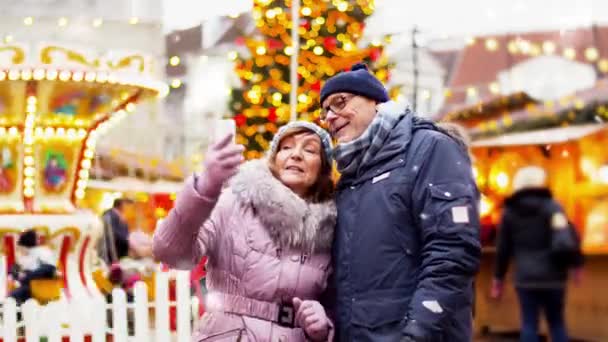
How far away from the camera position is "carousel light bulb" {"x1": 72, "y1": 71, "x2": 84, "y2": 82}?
430 inches

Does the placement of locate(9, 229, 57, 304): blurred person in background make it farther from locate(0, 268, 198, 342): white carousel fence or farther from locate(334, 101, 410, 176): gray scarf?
locate(334, 101, 410, 176): gray scarf

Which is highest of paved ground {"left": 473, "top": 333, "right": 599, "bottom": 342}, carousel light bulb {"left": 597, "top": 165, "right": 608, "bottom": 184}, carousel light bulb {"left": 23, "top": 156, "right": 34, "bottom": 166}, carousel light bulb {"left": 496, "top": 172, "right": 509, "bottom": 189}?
carousel light bulb {"left": 23, "top": 156, "right": 34, "bottom": 166}

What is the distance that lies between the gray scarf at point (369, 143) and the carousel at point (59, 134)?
295 inches

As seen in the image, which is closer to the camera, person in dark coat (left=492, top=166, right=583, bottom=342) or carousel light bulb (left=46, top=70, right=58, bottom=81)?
person in dark coat (left=492, top=166, right=583, bottom=342)

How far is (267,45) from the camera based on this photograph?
1553cm

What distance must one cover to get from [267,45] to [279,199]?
1189cm

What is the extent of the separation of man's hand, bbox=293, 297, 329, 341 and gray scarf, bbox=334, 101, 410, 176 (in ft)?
1.62

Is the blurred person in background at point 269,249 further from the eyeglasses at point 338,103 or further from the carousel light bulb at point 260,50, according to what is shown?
the carousel light bulb at point 260,50

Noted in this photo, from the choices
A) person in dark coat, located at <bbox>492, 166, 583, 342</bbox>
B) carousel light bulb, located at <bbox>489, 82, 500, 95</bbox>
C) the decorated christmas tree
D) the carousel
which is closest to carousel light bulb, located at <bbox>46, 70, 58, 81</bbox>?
the carousel

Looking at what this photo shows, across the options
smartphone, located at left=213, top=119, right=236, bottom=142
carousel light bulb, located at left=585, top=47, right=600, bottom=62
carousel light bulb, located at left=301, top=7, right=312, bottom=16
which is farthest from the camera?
carousel light bulb, located at left=585, top=47, right=600, bottom=62

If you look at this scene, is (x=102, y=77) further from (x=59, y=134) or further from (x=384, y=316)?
(x=384, y=316)

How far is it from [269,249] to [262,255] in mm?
34

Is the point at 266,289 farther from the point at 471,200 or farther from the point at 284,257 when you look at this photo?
the point at 471,200

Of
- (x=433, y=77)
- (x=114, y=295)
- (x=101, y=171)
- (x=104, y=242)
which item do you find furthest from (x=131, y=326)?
(x=101, y=171)
